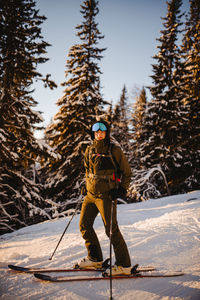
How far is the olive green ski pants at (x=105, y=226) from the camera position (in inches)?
115

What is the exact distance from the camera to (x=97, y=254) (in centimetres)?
320

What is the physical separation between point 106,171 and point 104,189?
→ 1.04 ft

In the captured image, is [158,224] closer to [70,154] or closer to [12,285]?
[12,285]

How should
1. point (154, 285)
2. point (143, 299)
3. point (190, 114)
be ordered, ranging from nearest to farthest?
1. point (143, 299)
2. point (154, 285)
3. point (190, 114)

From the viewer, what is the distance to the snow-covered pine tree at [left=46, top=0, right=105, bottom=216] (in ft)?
37.7

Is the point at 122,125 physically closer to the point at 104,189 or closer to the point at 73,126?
the point at 73,126

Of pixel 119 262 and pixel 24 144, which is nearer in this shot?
pixel 119 262

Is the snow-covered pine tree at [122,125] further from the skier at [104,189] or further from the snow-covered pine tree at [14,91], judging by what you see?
the skier at [104,189]

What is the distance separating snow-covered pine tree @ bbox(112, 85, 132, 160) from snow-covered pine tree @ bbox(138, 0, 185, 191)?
8.14m

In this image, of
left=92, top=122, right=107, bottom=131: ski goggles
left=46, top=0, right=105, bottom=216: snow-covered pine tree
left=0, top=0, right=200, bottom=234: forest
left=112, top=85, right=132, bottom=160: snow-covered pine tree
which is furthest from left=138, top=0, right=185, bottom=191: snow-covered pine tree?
left=92, top=122, right=107, bottom=131: ski goggles

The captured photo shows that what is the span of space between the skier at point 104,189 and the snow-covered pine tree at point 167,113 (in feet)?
37.5

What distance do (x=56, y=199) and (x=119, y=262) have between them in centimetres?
1004

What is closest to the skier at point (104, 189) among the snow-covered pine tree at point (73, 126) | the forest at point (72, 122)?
the forest at point (72, 122)

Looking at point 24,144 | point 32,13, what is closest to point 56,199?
point 24,144
